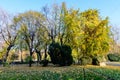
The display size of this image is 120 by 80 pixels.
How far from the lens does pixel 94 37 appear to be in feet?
98.5

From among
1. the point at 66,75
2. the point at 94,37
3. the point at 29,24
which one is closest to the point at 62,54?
the point at 94,37

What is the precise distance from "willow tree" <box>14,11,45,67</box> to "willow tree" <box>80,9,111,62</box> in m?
11.2

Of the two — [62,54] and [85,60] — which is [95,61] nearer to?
[85,60]

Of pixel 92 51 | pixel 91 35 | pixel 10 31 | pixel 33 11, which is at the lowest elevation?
pixel 92 51

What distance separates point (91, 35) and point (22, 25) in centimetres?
1494

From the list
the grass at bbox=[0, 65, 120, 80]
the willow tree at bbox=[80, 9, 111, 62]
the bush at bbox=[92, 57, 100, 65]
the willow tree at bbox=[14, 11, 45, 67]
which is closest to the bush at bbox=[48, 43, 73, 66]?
the willow tree at bbox=[80, 9, 111, 62]

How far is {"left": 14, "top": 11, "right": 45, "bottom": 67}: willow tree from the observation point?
133ft

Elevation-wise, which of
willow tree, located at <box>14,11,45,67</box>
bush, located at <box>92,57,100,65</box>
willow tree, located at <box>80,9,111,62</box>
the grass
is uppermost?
willow tree, located at <box>14,11,45,67</box>

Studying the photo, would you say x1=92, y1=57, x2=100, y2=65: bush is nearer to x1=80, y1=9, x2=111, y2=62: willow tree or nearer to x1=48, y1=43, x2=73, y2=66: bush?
x1=80, y1=9, x2=111, y2=62: willow tree

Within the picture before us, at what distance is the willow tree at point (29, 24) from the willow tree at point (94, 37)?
11.2m

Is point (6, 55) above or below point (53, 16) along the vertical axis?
below

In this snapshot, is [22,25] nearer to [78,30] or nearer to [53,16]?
[53,16]

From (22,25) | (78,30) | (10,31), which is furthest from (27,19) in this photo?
(78,30)

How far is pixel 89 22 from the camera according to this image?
31062mm
